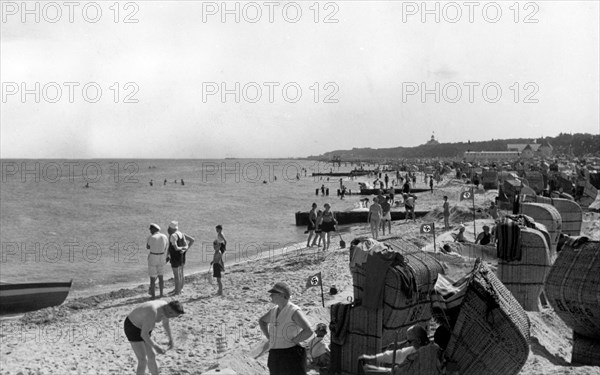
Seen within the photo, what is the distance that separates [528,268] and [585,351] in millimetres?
1696

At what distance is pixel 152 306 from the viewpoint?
5.68 m

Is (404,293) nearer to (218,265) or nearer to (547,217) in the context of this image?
(547,217)

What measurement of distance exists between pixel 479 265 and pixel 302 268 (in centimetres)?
943

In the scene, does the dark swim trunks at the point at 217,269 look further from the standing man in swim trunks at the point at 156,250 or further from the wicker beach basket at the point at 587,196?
the wicker beach basket at the point at 587,196

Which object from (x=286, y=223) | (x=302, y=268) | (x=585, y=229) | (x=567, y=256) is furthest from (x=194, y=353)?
(x=286, y=223)

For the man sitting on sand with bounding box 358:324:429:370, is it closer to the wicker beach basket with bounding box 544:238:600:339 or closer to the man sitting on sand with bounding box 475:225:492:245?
the wicker beach basket with bounding box 544:238:600:339

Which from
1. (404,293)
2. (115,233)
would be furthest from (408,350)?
(115,233)

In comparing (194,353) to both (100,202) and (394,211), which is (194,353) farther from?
(100,202)

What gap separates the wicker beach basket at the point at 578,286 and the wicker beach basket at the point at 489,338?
1741 millimetres

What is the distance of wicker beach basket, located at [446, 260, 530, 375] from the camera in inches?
173

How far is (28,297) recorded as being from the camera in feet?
38.7

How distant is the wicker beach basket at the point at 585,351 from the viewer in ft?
19.6

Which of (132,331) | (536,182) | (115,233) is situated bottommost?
(115,233)

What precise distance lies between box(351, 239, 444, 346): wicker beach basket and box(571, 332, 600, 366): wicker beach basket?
1994 millimetres
